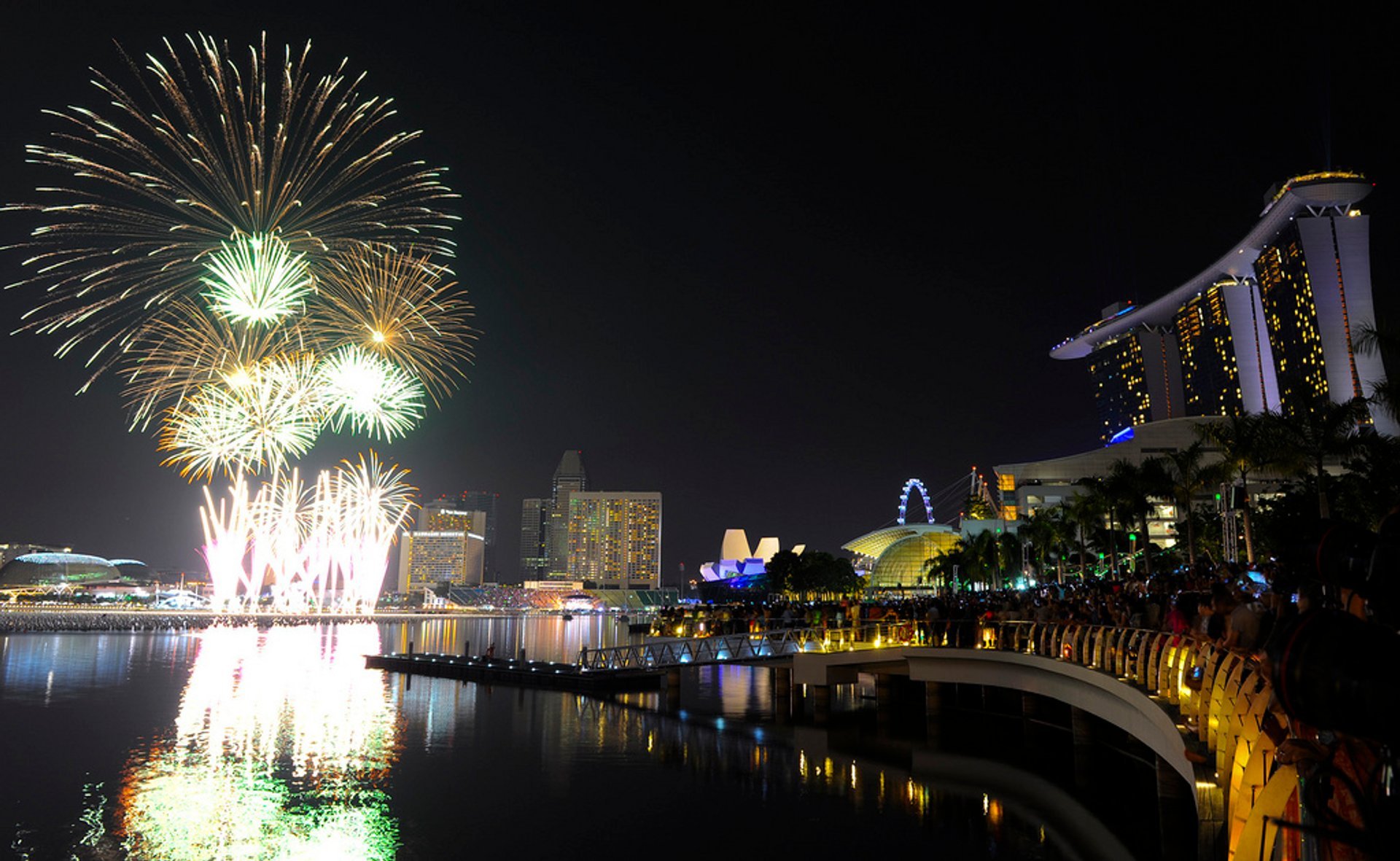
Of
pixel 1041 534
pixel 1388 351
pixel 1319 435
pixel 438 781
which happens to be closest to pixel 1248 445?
pixel 1319 435

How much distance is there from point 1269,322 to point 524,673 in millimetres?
123118

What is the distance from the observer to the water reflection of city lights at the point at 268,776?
771 inches

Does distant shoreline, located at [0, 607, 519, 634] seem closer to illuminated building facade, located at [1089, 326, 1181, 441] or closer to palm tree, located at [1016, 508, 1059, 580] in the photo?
palm tree, located at [1016, 508, 1059, 580]

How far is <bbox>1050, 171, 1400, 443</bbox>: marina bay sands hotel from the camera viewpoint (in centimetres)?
10700

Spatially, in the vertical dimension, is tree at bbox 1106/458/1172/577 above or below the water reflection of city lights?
above

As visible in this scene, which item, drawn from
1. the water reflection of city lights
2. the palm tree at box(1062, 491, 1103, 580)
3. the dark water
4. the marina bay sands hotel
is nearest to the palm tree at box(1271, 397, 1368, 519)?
the dark water

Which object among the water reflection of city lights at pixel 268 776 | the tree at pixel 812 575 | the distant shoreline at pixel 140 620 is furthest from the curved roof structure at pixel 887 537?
the water reflection of city lights at pixel 268 776

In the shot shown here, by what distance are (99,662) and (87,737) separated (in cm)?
3074

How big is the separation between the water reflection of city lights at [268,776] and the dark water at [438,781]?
0.08 metres

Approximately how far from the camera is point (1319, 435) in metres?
37.7

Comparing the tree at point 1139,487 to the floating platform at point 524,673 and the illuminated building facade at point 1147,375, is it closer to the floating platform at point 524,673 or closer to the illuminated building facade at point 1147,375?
the floating platform at point 524,673

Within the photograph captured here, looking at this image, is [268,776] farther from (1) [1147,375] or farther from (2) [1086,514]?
(1) [1147,375]

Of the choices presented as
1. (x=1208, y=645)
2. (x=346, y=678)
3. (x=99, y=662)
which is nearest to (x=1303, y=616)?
(x=1208, y=645)

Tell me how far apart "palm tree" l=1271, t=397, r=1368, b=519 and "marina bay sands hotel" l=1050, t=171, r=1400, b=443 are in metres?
32.2
